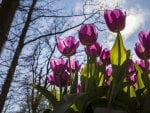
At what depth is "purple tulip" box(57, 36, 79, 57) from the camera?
4.81ft

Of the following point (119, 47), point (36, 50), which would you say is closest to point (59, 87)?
point (119, 47)

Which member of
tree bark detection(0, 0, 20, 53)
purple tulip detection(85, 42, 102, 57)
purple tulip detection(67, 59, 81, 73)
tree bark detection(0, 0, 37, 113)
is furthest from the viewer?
tree bark detection(0, 0, 37, 113)

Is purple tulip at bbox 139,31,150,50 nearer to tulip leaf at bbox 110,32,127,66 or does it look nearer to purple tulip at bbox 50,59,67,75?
tulip leaf at bbox 110,32,127,66

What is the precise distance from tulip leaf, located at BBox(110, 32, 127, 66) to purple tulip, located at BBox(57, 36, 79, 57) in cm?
19

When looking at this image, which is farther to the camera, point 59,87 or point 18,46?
point 18,46

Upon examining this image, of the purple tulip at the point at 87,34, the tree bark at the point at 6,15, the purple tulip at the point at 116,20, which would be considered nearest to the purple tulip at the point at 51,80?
the purple tulip at the point at 87,34

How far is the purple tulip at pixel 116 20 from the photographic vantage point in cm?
130

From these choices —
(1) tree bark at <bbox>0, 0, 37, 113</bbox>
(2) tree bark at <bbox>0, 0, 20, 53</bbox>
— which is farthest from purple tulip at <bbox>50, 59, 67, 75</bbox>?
(1) tree bark at <bbox>0, 0, 37, 113</bbox>

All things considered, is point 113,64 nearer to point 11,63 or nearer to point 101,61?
point 101,61

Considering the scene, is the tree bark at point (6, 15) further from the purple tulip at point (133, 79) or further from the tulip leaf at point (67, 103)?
the tulip leaf at point (67, 103)

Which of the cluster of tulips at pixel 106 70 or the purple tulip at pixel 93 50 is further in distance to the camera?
the purple tulip at pixel 93 50

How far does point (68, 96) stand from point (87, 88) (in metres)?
0.09

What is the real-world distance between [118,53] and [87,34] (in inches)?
5.3

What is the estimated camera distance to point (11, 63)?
10.2m
